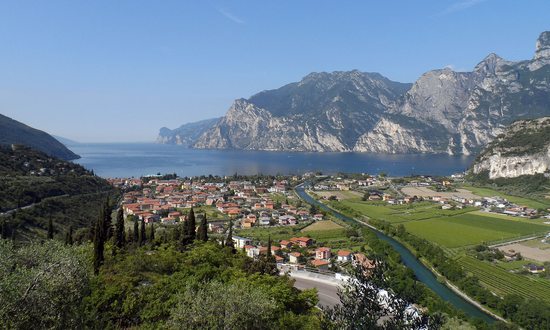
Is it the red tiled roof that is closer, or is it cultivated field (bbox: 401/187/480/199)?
the red tiled roof

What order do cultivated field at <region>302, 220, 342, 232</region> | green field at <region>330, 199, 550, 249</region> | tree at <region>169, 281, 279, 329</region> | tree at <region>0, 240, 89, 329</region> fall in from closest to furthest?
1. tree at <region>0, 240, 89, 329</region>
2. tree at <region>169, 281, 279, 329</region>
3. green field at <region>330, 199, 550, 249</region>
4. cultivated field at <region>302, 220, 342, 232</region>

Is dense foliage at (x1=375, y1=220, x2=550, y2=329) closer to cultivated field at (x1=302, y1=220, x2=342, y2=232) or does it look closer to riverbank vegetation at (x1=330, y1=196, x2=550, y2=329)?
riverbank vegetation at (x1=330, y1=196, x2=550, y2=329)

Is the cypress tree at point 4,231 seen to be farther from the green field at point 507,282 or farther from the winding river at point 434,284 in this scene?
the green field at point 507,282

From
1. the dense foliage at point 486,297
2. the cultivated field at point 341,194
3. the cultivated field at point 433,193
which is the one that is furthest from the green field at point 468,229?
the cultivated field at point 341,194

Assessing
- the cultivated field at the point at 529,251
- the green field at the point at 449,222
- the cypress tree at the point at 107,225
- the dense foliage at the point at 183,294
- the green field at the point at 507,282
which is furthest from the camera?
the green field at the point at 449,222

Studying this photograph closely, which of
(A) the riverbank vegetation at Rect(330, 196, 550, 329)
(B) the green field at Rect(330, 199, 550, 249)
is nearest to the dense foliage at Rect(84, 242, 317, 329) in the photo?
(A) the riverbank vegetation at Rect(330, 196, 550, 329)

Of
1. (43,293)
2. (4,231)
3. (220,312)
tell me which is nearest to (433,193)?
(4,231)
